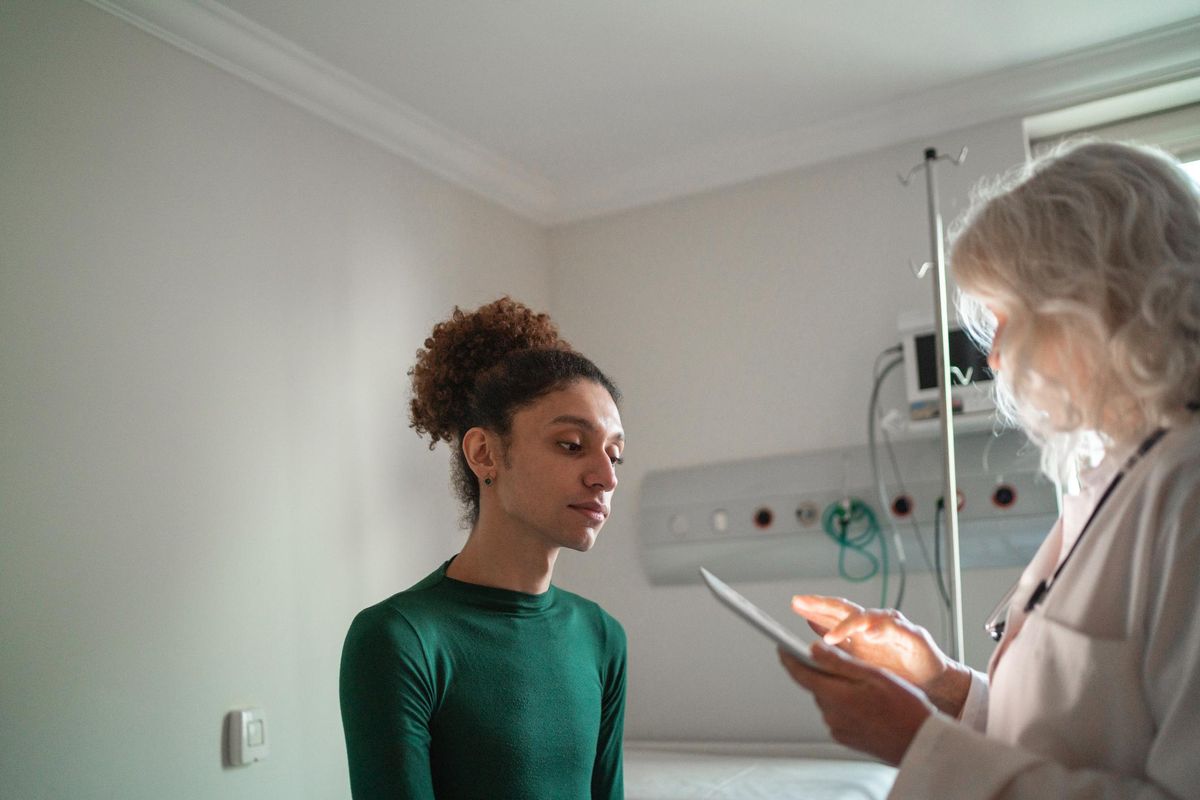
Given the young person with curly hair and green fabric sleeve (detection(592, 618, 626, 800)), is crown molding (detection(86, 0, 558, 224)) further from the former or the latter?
green fabric sleeve (detection(592, 618, 626, 800))

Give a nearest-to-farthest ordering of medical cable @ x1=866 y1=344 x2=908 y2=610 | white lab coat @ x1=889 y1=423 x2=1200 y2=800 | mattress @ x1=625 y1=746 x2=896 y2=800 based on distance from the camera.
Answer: white lab coat @ x1=889 y1=423 x2=1200 y2=800 < mattress @ x1=625 y1=746 x2=896 y2=800 < medical cable @ x1=866 y1=344 x2=908 y2=610

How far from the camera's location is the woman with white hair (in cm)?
84

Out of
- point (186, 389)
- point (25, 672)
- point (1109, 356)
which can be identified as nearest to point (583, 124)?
point (186, 389)

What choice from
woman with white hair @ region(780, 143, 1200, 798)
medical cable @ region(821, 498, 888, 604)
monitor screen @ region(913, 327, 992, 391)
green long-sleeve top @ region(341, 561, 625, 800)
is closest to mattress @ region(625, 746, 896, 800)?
medical cable @ region(821, 498, 888, 604)

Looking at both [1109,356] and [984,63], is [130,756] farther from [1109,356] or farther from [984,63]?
[984,63]

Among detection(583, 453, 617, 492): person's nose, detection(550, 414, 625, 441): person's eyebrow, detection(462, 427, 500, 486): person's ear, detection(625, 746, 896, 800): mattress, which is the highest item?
detection(550, 414, 625, 441): person's eyebrow

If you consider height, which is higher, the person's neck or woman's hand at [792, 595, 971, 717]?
the person's neck

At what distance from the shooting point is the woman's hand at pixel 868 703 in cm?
95

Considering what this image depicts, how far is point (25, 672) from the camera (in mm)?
1678

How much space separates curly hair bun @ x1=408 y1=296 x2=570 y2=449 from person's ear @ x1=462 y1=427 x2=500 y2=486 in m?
0.04

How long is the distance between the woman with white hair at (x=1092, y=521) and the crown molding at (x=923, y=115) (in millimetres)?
1769

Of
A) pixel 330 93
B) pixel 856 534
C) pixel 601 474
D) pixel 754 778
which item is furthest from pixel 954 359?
pixel 330 93

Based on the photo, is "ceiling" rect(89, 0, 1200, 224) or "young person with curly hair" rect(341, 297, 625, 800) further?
"ceiling" rect(89, 0, 1200, 224)

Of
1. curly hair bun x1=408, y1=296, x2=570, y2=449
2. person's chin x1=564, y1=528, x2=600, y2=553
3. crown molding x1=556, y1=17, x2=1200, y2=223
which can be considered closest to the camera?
person's chin x1=564, y1=528, x2=600, y2=553
